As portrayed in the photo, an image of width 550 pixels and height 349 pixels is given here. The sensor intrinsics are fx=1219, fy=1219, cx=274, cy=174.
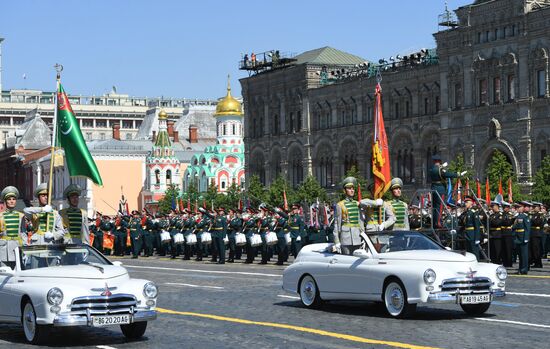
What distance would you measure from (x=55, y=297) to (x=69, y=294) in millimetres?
163

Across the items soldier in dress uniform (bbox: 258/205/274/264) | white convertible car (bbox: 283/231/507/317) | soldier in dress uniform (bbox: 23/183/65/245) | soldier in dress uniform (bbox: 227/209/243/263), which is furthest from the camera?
soldier in dress uniform (bbox: 227/209/243/263)

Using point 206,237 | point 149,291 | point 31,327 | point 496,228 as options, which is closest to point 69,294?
point 31,327

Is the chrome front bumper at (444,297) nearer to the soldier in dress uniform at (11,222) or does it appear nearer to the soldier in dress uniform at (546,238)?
the soldier in dress uniform at (11,222)

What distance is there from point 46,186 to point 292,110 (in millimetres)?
75911

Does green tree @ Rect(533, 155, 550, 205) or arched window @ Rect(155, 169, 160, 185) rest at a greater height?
arched window @ Rect(155, 169, 160, 185)

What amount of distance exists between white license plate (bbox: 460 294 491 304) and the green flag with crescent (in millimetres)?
8562

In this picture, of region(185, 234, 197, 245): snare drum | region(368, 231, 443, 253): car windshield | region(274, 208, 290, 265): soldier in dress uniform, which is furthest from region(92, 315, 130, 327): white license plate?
region(185, 234, 197, 245): snare drum

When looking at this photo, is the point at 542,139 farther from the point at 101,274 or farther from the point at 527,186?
the point at 101,274

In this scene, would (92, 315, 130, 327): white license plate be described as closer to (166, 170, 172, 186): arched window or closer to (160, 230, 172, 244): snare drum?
(160, 230, 172, 244): snare drum

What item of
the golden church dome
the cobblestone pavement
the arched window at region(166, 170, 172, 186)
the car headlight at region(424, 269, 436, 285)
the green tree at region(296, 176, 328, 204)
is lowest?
the cobblestone pavement

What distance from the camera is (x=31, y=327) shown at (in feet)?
46.9

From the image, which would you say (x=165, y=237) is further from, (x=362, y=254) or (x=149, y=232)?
(x=362, y=254)

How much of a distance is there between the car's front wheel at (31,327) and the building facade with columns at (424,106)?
55.0 meters

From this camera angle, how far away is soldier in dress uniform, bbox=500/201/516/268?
28969 mm
